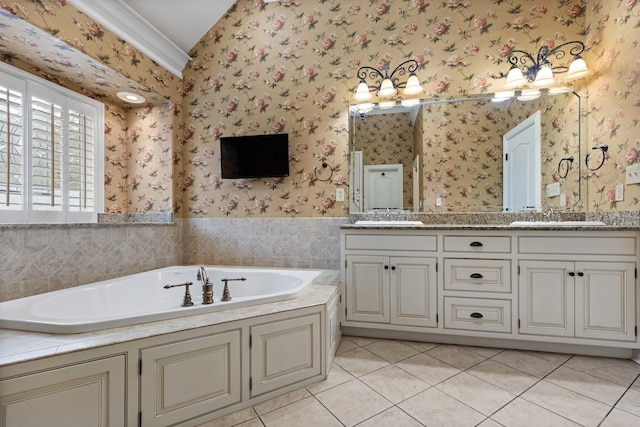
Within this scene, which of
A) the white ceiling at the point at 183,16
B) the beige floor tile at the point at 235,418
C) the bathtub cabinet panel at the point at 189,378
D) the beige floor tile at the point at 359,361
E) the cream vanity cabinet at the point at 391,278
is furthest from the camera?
the white ceiling at the point at 183,16

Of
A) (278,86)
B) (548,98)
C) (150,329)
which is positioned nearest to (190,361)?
(150,329)

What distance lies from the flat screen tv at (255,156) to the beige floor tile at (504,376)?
2077 mm

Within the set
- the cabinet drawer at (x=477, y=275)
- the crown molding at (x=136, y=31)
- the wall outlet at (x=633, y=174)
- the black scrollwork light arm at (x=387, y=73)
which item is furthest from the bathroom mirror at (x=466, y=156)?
the crown molding at (x=136, y=31)

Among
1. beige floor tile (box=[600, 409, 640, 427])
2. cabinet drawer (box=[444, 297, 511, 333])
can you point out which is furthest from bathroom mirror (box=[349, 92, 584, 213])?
beige floor tile (box=[600, 409, 640, 427])

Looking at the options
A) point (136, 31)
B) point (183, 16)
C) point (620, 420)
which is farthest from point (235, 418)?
point (183, 16)

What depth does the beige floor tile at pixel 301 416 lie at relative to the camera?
1.36 metres

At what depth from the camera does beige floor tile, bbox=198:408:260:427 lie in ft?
4.49

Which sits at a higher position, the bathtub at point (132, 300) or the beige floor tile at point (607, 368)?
the bathtub at point (132, 300)

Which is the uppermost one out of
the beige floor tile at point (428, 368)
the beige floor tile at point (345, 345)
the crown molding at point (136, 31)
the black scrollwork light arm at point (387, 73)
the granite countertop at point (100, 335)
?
the crown molding at point (136, 31)

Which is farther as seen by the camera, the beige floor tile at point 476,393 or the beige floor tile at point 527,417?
the beige floor tile at point 476,393

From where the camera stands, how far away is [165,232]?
2.87 meters

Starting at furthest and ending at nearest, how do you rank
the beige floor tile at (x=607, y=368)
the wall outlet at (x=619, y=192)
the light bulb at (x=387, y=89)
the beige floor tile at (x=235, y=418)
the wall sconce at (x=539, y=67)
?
the light bulb at (x=387, y=89) < the wall sconce at (x=539, y=67) < the wall outlet at (x=619, y=192) < the beige floor tile at (x=607, y=368) < the beige floor tile at (x=235, y=418)

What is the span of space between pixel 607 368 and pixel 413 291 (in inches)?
47.3

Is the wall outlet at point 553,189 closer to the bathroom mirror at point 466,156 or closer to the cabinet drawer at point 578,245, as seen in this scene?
the bathroom mirror at point 466,156
